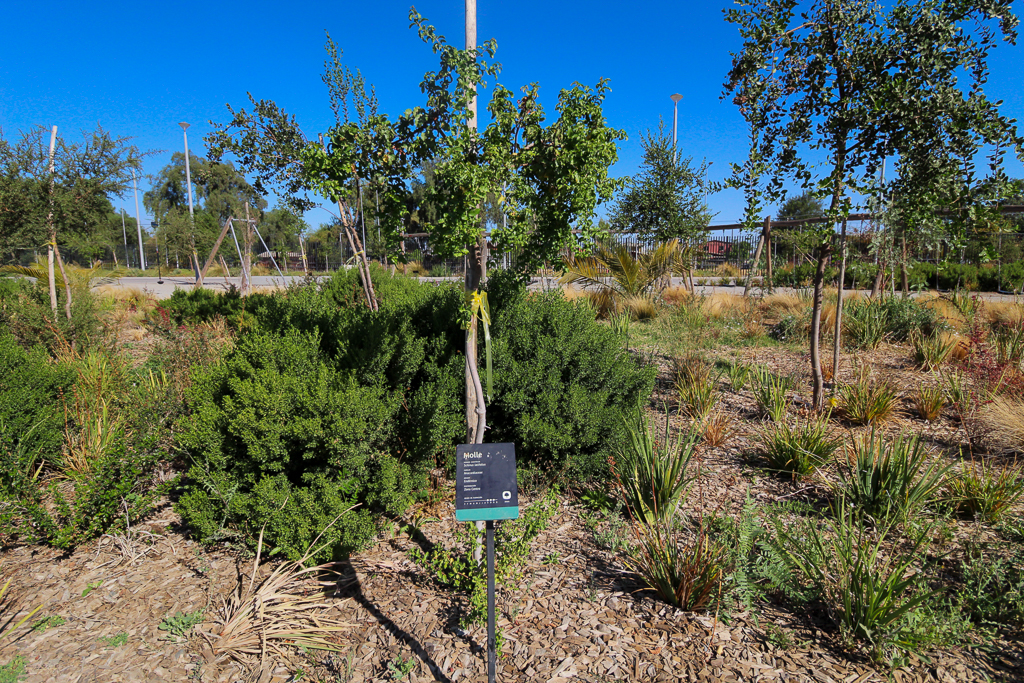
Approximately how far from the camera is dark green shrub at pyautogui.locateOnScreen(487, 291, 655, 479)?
3170 mm

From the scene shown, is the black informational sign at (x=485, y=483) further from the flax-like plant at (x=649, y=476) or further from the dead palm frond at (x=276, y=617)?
the flax-like plant at (x=649, y=476)

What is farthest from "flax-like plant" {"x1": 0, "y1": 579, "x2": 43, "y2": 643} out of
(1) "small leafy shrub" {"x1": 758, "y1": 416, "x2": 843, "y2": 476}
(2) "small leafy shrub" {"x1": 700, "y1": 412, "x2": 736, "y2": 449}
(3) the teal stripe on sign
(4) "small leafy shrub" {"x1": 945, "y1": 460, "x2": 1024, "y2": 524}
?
(4) "small leafy shrub" {"x1": 945, "y1": 460, "x2": 1024, "y2": 524}

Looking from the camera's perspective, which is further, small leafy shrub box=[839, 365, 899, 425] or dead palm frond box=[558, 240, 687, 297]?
dead palm frond box=[558, 240, 687, 297]

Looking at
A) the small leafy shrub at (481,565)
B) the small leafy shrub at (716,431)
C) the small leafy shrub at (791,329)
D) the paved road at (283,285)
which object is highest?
the paved road at (283,285)

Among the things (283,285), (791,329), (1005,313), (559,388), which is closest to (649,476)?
(559,388)

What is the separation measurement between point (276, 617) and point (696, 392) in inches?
141

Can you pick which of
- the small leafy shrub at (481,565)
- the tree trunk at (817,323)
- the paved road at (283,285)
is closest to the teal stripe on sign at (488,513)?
the small leafy shrub at (481,565)

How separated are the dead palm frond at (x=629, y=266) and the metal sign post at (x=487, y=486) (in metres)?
6.46

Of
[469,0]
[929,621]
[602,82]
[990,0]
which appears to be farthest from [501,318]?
[990,0]

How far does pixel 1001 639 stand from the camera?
2041 millimetres

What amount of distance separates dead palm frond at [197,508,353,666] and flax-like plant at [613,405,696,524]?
164 centimetres

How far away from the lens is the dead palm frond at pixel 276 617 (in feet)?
6.98

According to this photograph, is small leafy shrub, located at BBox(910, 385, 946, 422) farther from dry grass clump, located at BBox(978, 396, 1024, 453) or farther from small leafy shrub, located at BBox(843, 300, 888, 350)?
small leafy shrub, located at BBox(843, 300, 888, 350)

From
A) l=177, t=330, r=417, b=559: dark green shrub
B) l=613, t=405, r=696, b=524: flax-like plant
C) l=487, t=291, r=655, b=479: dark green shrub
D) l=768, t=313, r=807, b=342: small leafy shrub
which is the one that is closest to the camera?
l=177, t=330, r=417, b=559: dark green shrub
